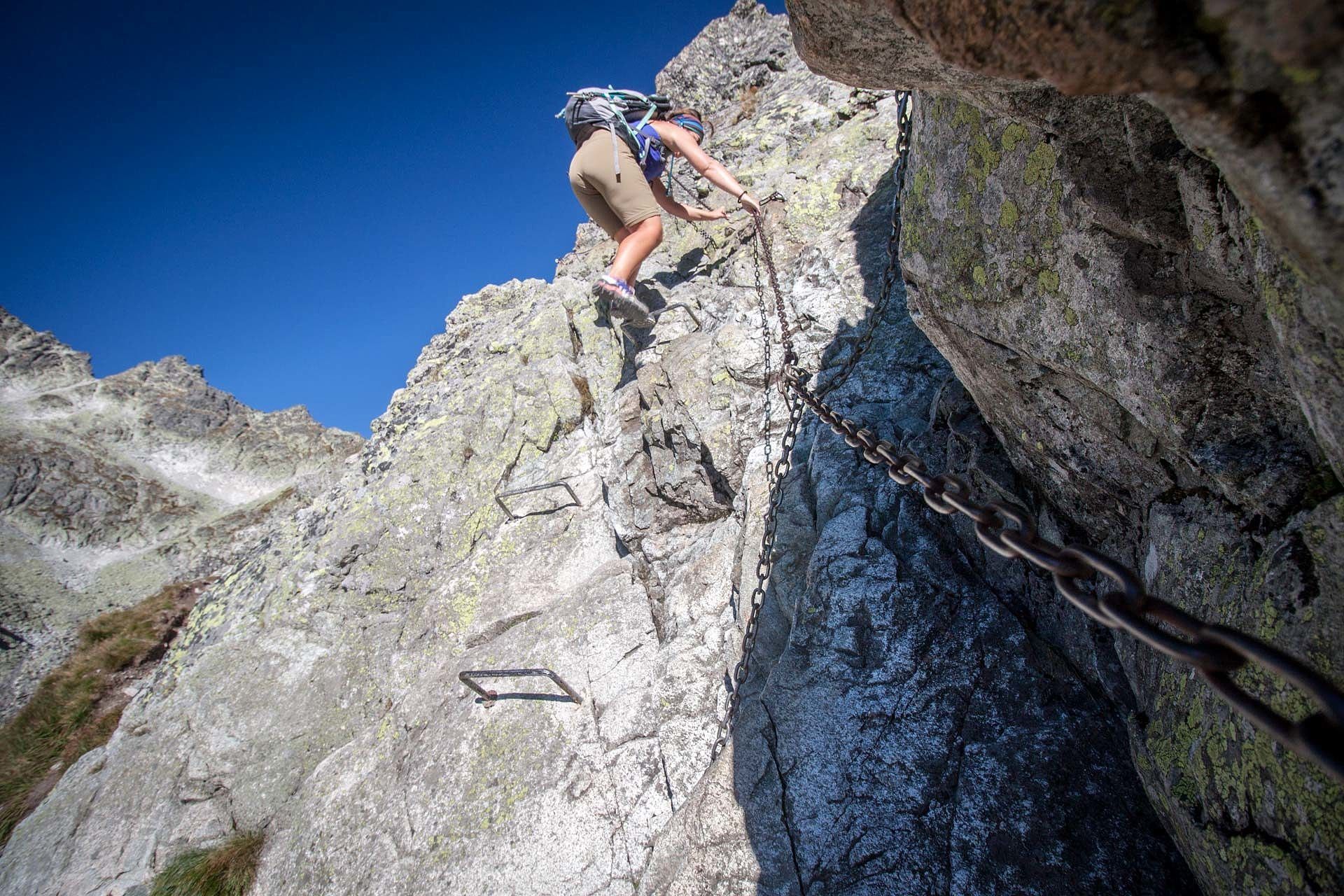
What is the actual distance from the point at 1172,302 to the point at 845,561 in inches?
118

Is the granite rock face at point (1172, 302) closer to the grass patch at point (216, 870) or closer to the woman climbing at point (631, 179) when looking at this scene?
the woman climbing at point (631, 179)

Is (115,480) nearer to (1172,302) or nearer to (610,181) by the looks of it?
(610,181)

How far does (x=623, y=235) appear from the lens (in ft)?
32.1

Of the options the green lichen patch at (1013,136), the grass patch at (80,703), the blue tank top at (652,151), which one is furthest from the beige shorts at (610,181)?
the grass patch at (80,703)

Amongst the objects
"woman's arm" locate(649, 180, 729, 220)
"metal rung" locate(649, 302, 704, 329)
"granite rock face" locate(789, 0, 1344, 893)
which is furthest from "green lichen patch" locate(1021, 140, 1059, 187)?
"woman's arm" locate(649, 180, 729, 220)

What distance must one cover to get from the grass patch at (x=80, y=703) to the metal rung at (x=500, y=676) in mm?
11246

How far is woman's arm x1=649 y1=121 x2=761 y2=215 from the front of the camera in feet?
30.9

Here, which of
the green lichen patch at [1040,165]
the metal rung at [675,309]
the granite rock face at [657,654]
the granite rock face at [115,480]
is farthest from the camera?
the granite rock face at [115,480]

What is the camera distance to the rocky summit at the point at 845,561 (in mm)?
2186

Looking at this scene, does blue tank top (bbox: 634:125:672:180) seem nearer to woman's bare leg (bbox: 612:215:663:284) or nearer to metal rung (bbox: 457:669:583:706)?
woman's bare leg (bbox: 612:215:663:284)

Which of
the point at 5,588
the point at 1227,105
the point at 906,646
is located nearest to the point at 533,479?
the point at 906,646

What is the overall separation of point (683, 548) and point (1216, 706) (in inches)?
218

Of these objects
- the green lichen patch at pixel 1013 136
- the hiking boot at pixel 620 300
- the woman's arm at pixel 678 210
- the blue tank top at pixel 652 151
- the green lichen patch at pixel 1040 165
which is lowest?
the green lichen patch at pixel 1040 165

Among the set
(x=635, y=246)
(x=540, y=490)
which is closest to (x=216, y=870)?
(x=540, y=490)
